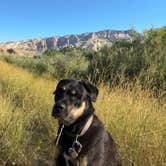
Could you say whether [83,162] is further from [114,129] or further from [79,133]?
[114,129]

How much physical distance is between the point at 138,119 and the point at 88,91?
1559mm

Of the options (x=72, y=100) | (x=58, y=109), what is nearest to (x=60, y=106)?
(x=58, y=109)

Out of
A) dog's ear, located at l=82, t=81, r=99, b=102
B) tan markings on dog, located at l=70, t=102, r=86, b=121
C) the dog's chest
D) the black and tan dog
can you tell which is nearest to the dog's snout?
the black and tan dog

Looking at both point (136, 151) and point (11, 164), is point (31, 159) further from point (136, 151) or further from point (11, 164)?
point (136, 151)

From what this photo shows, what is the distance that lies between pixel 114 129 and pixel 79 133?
1687 mm

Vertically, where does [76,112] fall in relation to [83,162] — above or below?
above

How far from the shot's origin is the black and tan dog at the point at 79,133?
4508 millimetres

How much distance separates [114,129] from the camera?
6.25 meters

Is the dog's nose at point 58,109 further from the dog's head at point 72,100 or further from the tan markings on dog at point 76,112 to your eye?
the tan markings on dog at point 76,112

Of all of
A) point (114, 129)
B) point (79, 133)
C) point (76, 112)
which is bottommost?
point (114, 129)

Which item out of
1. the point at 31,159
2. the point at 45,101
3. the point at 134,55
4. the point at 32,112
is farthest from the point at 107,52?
the point at 31,159

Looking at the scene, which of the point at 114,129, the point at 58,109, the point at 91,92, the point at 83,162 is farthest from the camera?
the point at 114,129

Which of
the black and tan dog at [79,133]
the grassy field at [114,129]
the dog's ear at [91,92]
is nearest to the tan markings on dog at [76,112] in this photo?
the black and tan dog at [79,133]

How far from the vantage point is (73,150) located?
14.7 ft
